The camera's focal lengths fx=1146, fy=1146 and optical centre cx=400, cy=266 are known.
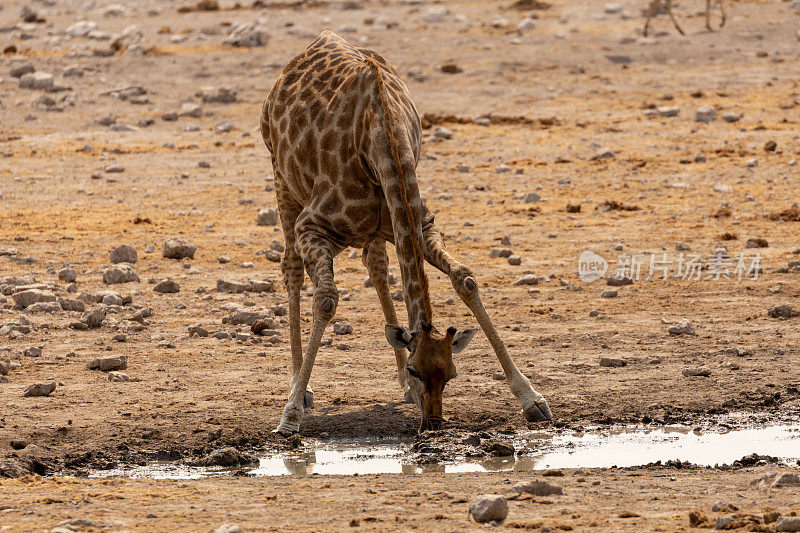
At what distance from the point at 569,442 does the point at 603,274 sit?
522 centimetres

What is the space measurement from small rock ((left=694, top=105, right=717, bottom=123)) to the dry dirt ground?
443 millimetres

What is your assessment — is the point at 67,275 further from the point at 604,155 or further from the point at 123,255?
the point at 604,155

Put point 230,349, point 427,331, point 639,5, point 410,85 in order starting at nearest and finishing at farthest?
point 427,331, point 230,349, point 410,85, point 639,5

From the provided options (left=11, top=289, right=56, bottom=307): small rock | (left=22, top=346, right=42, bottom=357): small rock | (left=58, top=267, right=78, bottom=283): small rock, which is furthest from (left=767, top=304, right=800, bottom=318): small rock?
(left=58, top=267, right=78, bottom=283): small rock

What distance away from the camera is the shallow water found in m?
7.38

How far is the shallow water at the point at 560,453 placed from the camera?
24.2ft

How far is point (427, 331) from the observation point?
288 inches

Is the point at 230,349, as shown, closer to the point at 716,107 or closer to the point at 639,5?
the point at 716,107

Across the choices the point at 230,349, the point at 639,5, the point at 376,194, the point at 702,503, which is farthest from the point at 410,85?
the point at 702,503

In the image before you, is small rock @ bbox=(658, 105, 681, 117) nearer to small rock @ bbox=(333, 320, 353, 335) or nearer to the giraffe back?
small rock @ bbox=(333, 320, 353, 335)

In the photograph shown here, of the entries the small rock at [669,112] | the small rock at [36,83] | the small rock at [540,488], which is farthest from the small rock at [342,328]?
the small rock at [36,83]

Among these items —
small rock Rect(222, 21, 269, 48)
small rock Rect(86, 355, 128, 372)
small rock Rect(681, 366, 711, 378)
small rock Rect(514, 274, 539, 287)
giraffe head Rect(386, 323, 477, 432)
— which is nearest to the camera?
giraffe head Rect(386, 323, 477, 432)

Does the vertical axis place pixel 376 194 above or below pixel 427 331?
above

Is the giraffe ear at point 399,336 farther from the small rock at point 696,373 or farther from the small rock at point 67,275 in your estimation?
the small rock at point 67,275
